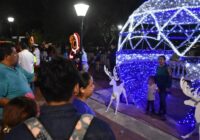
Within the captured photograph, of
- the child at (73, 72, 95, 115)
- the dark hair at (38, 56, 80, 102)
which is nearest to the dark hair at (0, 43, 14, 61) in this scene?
the child at (73, 72, 95, 115)

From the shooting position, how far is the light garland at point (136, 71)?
9.15 meters

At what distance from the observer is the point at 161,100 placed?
333 inches

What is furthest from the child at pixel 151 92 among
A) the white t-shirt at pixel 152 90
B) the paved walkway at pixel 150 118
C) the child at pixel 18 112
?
the child at pixel 18 112

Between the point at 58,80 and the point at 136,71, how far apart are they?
7283mm

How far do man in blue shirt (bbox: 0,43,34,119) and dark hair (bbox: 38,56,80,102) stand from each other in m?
1.83

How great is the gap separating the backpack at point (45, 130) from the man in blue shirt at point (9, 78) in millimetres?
1871

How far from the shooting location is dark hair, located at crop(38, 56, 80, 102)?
6.40 feet

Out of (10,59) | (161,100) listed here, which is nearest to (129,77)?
(161,100)

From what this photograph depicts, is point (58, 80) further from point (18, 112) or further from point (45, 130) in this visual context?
point (18, 112)

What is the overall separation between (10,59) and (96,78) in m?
11.7

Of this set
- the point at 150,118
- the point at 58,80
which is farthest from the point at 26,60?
the point at 58,80

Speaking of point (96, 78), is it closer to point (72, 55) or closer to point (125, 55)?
point (72, 55)

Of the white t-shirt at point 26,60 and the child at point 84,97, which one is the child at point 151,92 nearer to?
the white t-shirt at point 26,60

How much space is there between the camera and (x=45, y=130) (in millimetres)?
1892
